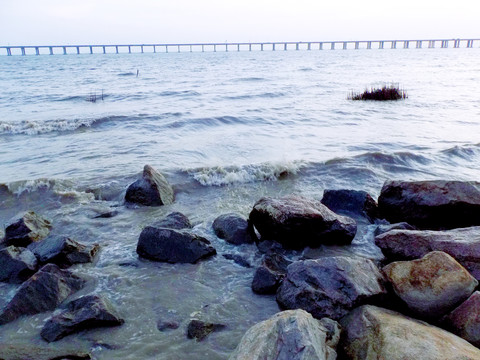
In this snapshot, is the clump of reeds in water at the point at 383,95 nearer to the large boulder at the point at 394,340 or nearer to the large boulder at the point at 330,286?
the large boulder at the point at 330,286

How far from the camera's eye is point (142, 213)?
7102 millimetres

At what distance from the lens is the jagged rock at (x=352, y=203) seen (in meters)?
6.78

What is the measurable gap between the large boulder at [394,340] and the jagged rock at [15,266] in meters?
3.78

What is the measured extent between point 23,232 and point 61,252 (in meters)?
1.15

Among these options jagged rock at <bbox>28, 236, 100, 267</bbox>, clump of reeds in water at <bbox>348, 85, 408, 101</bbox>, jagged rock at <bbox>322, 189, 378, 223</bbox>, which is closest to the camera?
jagged rock at <bbox>28, 236, 100, 267</bbox>

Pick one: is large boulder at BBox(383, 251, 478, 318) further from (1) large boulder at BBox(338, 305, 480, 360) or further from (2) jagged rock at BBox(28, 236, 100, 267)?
(2) jagged rock at BBox(28, 236, 100, 267)

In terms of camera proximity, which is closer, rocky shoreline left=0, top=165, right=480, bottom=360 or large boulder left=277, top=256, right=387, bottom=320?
rocky shoreline left=0, top=165, right=480, bottom=360

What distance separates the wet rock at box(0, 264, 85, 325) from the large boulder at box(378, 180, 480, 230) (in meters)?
4.88

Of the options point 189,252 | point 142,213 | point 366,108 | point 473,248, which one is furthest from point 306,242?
point 366,108

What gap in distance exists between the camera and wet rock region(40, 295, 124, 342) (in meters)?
3.77

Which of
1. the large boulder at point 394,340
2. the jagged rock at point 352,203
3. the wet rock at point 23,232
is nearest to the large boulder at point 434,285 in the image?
the large boulder at point 394,340

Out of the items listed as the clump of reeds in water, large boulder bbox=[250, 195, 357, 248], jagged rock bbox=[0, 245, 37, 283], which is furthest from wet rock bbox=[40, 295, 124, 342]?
the clump of reeds in water

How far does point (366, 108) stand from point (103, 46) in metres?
151

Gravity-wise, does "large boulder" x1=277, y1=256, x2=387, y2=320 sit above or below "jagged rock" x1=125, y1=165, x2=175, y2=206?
above
